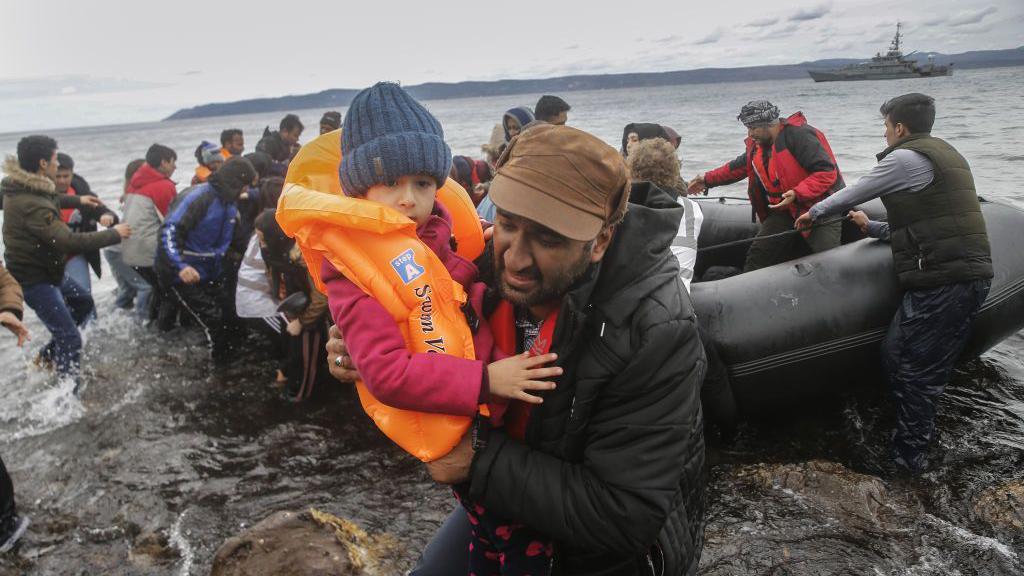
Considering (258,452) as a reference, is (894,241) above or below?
above

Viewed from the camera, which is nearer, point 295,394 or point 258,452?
point 258,452

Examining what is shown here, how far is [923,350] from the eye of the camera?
4098mm

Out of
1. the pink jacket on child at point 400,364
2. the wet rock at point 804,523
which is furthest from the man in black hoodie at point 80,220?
the wet rock at point 804,523

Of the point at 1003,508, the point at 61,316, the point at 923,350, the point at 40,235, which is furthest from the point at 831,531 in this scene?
the point at 61,316

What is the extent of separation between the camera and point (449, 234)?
2135mm

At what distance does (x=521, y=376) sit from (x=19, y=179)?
6.26 metres

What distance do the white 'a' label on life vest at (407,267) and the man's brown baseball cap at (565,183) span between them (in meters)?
0.41

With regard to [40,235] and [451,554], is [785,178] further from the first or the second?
[40,235]

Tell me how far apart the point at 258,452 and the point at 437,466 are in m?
4.29

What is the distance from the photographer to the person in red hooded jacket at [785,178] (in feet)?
17.9

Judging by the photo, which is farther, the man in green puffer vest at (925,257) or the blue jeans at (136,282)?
the blue jeans at (136,282)

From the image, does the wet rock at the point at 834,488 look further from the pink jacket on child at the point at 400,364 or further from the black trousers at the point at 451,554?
the pink jacket on child at the point at 400,364

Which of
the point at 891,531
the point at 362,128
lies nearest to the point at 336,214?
the point at 362,128

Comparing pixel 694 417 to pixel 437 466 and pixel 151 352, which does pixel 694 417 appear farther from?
pixel 151 352
